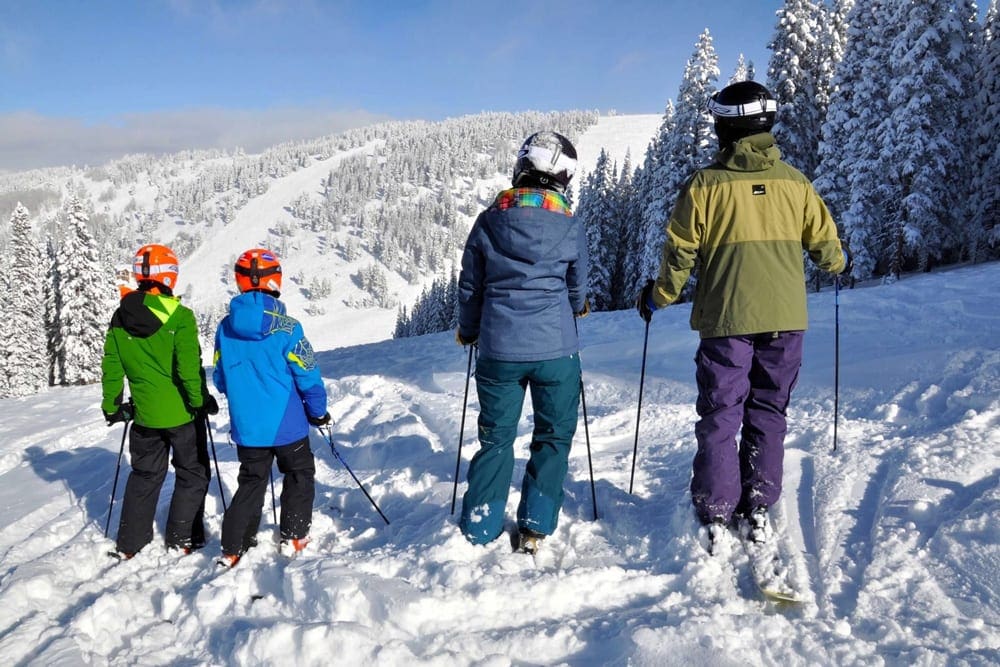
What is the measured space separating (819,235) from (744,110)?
0.84 metres

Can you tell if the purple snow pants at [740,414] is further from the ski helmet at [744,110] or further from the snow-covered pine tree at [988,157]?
the snow-covered pine tree at [988,157]

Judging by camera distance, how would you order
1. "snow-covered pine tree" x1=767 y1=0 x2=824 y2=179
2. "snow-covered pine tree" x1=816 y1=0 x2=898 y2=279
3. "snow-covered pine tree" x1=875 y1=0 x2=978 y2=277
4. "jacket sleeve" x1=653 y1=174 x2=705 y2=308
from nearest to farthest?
"jacket sleeve" x1=653 y1=174 x2=705 y2=308, "snow-covered pine tree" x1=875 y1=0 x2=978 y2=277, "snow-covered pine tree" x1=816 y1=0 x2=898 y2=279, "snow-covered pine tree" x1=767 y1=0 x2=824 y2=179

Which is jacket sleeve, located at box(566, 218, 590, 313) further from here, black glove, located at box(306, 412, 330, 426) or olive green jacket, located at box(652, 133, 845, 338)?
black glove, located at box(306, 412, 330, 426)

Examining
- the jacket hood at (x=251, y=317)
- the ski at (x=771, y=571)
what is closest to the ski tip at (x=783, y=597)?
the ski at (x=771, y=571)

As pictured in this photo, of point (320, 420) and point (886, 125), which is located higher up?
point (886, 125)

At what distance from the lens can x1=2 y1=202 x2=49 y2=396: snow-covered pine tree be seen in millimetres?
31250

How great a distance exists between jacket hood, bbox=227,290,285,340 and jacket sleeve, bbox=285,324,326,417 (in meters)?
0.18

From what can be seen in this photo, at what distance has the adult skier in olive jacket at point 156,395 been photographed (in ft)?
12.8

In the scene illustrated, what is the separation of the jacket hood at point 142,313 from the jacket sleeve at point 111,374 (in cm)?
17

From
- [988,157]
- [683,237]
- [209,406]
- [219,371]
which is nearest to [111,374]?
[209,406]

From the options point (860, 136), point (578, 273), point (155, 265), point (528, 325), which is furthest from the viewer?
point (860, 136)

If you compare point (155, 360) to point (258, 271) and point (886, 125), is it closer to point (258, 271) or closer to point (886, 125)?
point (258, 271)

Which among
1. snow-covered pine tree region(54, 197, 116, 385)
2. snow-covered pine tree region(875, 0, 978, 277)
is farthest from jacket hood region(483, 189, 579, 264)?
snow-covered pine tree region(54, 197, 116, 385)

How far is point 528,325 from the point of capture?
10.6ft
